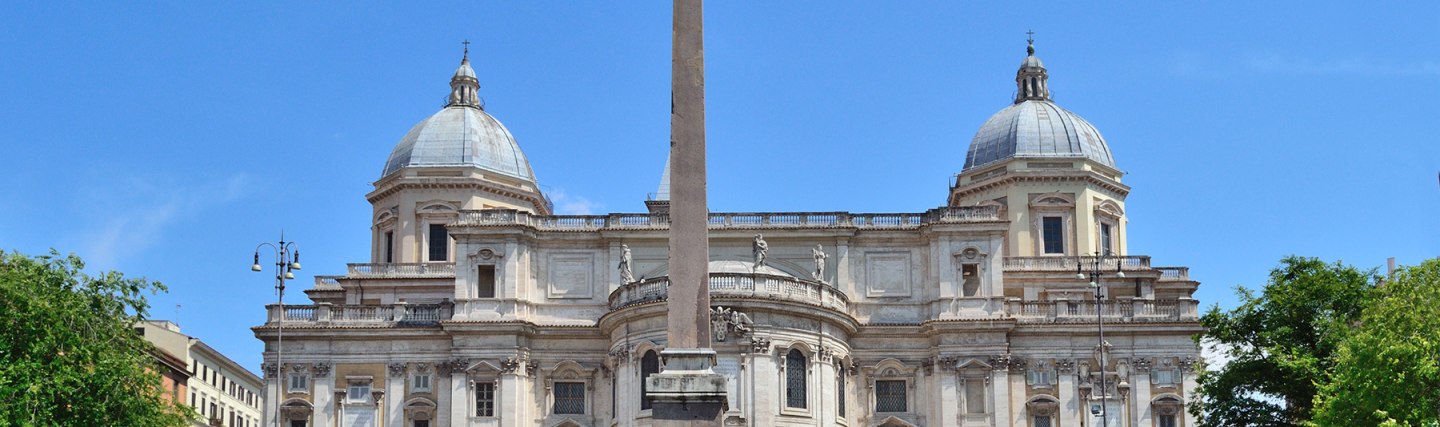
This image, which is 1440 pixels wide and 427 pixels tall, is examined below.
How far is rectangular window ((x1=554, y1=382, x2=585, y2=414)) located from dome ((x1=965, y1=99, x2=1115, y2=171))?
70.9 ft

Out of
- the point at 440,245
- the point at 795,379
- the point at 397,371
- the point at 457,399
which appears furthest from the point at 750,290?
the point at 440,245

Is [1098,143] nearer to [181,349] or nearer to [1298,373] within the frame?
[1298,373]

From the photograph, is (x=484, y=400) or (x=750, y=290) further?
(x=484, y=400)

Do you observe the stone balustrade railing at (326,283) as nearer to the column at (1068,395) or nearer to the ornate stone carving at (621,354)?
the ornate stone carving at (621,354)

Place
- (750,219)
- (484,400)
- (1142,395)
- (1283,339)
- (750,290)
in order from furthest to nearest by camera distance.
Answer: (750,219)
(1142,395)
(484,400)
(750,290)
(1283,339)

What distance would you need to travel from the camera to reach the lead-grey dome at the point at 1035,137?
76.1 meters

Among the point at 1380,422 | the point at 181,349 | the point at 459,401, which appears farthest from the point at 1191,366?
the point at 181,349

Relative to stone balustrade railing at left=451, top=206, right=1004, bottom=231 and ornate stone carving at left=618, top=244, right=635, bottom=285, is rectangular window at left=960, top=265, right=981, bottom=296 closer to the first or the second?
stone balustrade railing at left=451, top=206, right=1004, bottom=231

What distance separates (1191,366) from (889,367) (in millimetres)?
11336

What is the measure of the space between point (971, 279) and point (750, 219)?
342 inches

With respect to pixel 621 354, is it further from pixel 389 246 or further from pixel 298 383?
pixel 389 246

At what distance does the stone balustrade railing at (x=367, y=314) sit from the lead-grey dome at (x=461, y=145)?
10648 mm

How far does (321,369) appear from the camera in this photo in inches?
2630

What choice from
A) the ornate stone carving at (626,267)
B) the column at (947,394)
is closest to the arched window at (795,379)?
the column at (947,394)
